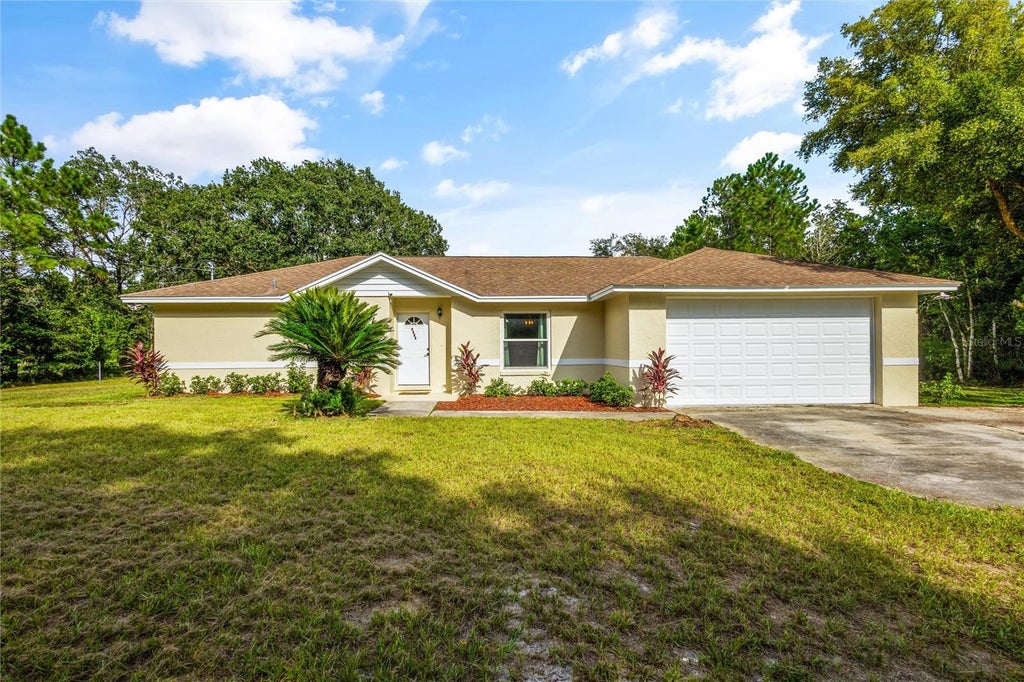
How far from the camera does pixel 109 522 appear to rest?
3.69m

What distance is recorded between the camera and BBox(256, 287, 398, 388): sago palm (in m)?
8.02

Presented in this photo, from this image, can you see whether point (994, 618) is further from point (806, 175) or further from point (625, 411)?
point (806, 175)

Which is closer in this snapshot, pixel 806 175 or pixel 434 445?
pixel 434 445

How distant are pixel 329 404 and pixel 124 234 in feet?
98.7

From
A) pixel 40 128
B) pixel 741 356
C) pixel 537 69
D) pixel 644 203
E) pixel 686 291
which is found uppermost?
pixel 40 128

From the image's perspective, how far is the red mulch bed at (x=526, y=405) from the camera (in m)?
9.71

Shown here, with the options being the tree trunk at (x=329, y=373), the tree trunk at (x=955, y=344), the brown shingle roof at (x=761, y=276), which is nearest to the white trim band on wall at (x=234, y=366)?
the tree trunk at (x=329, y=373)

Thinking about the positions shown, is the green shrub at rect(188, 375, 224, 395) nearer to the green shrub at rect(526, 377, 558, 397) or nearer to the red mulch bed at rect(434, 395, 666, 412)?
the red mulch bed at rect(434, 395, 666, 412)

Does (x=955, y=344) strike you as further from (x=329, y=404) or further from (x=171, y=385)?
(x=171, y=385)

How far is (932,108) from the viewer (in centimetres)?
1073

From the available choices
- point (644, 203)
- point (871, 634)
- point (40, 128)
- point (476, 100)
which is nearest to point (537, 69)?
point (476, 100)

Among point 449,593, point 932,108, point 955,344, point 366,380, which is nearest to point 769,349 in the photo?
point 932,108

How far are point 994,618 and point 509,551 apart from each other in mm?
2958

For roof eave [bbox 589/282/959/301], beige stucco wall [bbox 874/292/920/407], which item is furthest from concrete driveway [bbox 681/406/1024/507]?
roof eave [bbox 589/282/959/301]
